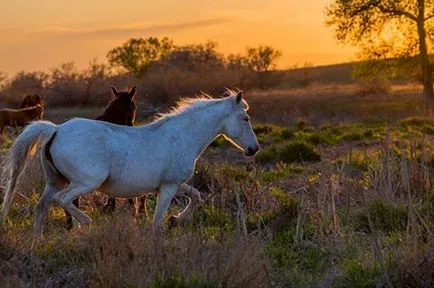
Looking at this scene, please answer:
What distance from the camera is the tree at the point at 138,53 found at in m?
74.2

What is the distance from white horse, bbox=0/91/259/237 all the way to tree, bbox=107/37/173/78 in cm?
6409

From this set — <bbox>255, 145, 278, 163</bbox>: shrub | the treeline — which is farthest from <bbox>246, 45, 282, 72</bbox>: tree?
<bbox>255, 145, 278, 163</bbox>: shrub

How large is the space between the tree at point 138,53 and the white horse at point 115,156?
210 feet

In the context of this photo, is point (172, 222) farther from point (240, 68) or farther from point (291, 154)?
point (240, 68)

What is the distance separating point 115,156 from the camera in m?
8.45

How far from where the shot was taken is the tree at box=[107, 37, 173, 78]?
74.2m

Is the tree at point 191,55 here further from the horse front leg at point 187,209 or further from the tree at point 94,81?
the horse front leg at point 187,209

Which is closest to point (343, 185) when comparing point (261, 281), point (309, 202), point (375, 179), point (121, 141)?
point (375, 179)

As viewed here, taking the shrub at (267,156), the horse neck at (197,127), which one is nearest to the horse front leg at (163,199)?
the horse neck at (197,127)

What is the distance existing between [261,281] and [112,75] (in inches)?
2005

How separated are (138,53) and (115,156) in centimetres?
6789

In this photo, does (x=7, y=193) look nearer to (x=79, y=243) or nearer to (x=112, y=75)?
(x=79, y=243)

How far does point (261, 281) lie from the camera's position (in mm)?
6297

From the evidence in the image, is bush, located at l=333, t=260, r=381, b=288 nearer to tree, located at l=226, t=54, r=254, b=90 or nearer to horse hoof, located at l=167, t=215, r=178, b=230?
horse hoof, located at l=167, t=215, r=178, b=230
